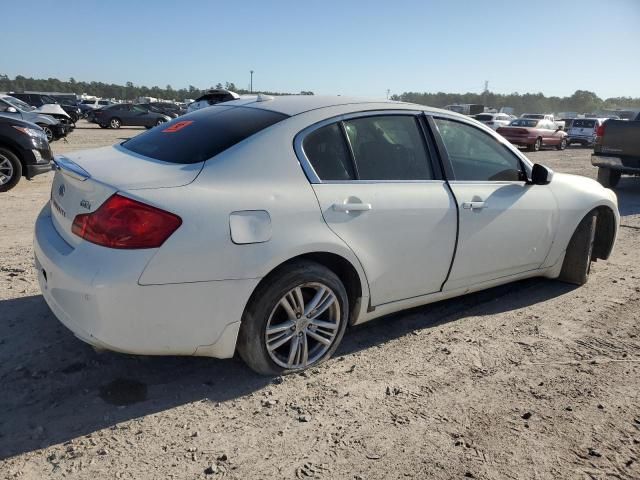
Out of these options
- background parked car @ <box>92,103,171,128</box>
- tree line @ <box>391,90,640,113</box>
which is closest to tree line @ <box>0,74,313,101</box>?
tree line @ <box>391,90,640,113</box>

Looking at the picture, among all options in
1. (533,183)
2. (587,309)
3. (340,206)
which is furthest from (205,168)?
(587,309)

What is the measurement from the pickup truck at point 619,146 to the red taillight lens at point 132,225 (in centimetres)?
1002

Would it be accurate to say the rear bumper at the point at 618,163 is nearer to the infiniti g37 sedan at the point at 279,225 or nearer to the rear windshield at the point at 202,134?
the infiniti g37 sedan at the point at 279,225

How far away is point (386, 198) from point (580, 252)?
2.36 m

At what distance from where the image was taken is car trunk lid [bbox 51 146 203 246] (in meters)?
2.73

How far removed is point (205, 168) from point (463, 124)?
208 centimetres

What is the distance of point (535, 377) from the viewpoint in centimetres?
331

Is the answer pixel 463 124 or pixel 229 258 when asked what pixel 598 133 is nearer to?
pixel 463 124

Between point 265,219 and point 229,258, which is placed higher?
point 265,219

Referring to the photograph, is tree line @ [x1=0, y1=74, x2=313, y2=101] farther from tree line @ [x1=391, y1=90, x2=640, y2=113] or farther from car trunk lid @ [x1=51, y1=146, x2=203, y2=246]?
car trunk lid @ [x1=51, y1=146, x2=203, y2=246]

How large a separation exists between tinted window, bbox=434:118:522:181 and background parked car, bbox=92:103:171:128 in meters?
26.6

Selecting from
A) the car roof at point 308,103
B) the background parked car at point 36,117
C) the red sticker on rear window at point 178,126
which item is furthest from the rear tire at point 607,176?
the background parked car at point 36,117

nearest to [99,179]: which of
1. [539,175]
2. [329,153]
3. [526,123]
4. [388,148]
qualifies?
[329,153]

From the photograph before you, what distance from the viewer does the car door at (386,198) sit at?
10.4ft
